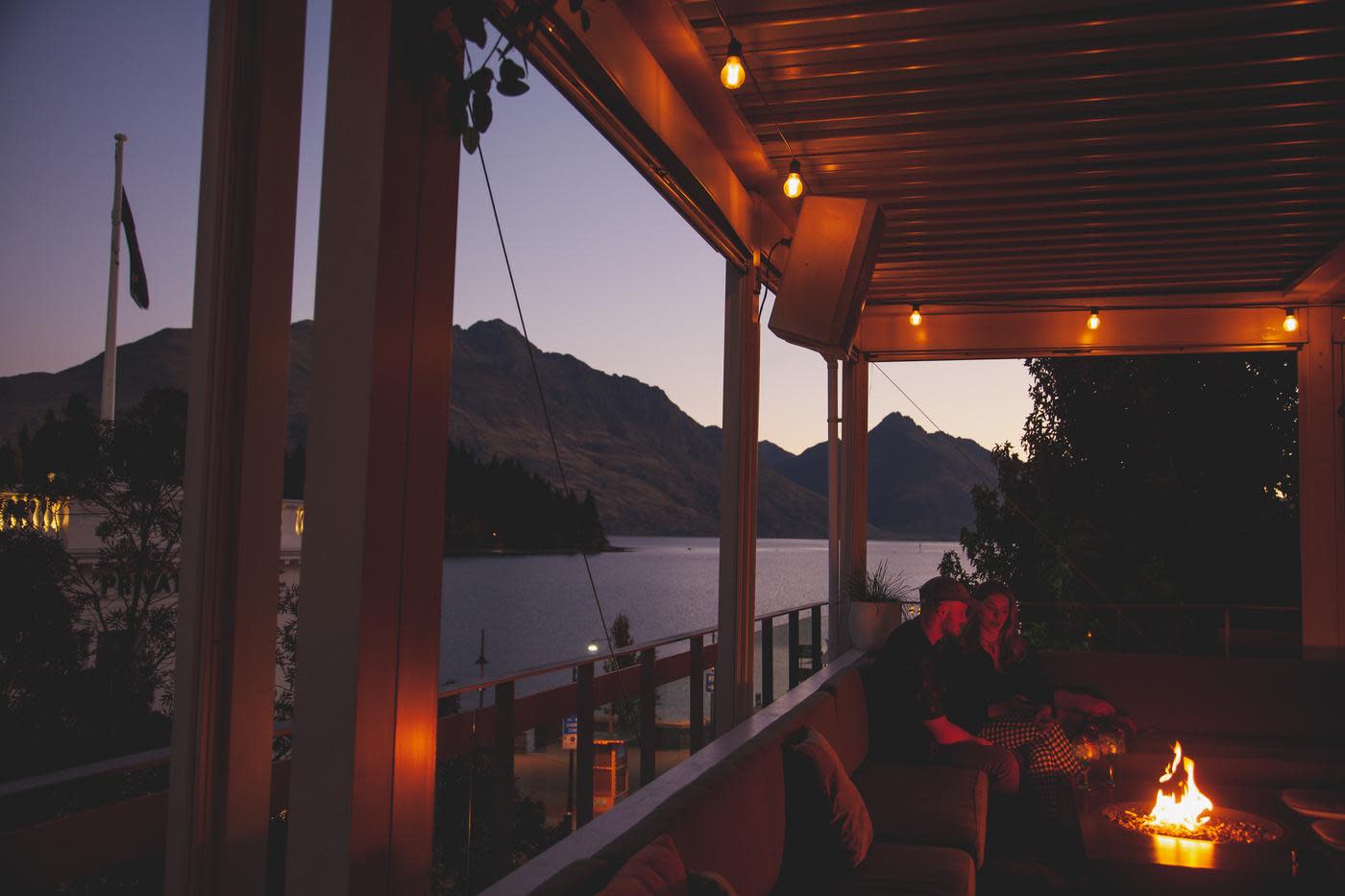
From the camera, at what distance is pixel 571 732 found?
3.96m

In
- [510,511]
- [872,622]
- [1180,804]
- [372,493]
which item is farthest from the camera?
[872,622]

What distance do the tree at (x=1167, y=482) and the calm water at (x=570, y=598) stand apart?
27.5m

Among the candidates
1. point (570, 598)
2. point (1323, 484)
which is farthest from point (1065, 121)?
point (570, 598)

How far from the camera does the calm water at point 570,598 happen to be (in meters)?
57.2

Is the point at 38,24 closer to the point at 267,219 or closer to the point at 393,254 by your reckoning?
the point at 267,219

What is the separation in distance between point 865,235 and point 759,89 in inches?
33.1

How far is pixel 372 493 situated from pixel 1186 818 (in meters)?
3.02

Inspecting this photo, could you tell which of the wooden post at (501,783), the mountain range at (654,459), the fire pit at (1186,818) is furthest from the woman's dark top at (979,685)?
the mountain range at (654,459)

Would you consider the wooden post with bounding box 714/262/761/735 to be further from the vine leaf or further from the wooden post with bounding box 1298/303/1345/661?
the wooden post with bounding box 1298/303/1345/661

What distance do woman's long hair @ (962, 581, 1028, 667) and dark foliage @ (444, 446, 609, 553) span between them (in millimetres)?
1708

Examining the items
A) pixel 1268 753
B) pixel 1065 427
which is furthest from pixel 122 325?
pixel 1065 427

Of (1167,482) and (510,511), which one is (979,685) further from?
(1167,482)

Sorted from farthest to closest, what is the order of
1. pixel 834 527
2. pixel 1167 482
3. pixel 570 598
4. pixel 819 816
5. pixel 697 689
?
pixel 570 598 < pixel 1167 482 < pixel 834 527 < pixel 697 689 < pixel 819 816

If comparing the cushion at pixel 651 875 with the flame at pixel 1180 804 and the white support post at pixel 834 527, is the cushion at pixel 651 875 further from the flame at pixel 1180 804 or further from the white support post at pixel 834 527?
the white support post at pixel 834 527
